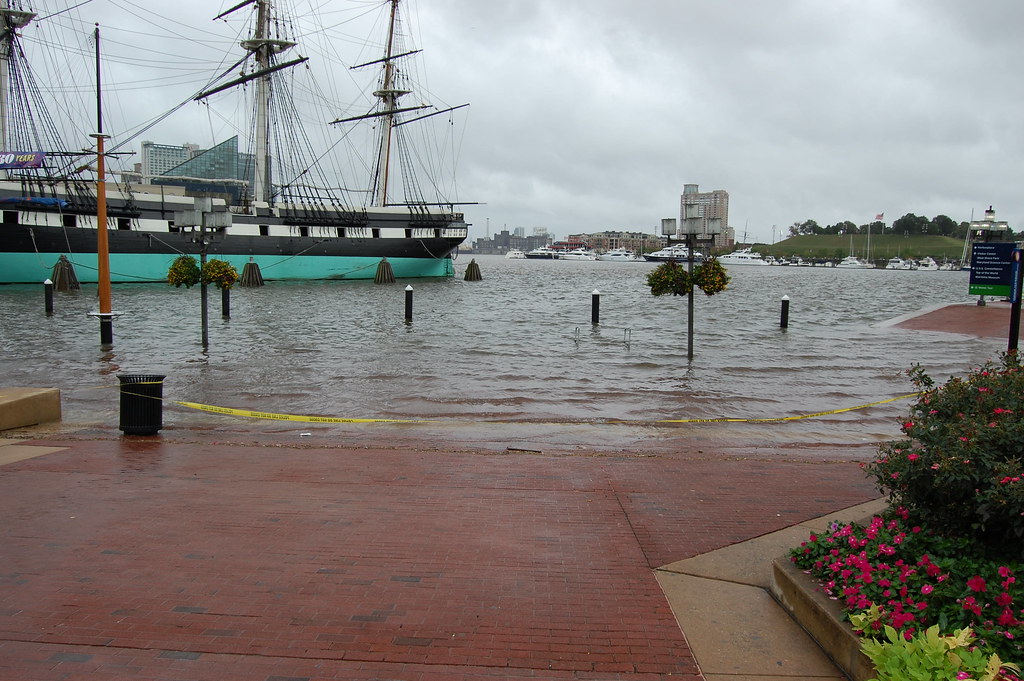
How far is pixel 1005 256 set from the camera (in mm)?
24328

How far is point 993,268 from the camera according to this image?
24906mm

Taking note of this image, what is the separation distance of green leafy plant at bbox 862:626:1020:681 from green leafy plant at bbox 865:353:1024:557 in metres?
0.75

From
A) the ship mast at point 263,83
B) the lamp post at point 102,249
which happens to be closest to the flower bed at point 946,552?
the lamp post at point 102,249

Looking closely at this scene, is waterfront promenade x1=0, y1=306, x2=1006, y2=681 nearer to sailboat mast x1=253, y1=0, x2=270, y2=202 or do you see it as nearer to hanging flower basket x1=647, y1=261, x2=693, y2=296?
hanging flower basket x1=647, y1=261, x2=693, y2=296

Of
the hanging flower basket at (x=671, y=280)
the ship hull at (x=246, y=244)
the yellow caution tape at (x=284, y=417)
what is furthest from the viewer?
the ship hull at (x=246, y=244)

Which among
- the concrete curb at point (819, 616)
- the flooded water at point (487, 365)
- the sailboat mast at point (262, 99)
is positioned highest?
the sailboat mast at point (262, 99)

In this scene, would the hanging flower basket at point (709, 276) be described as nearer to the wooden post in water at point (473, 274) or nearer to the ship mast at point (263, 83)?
the ship mast at point (263, 83)

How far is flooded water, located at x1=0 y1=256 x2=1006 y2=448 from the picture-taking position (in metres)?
13.5

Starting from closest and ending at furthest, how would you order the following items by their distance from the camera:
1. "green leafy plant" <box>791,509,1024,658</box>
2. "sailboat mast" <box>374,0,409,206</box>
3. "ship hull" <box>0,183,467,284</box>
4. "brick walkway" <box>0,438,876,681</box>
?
"green leafy plant" <box>791,509,1024,658</box> → "brick walkway" <box>0,438,876,681</box> → "ship hull" <box>0,183,467,284</box> → "sailboat mast" <box>374,0,409,206</box>

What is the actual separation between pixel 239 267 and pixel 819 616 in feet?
222

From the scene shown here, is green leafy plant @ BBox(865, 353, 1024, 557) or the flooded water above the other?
green leafy plant @ BBox(865, 353, 1024, 557)

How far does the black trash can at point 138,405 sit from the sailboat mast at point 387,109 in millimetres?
71226

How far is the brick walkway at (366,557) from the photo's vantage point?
13.7 feet

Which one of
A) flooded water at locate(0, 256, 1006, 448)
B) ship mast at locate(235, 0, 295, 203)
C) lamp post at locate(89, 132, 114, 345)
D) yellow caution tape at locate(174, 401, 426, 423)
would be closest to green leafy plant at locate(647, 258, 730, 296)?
flooded water at locate(0, 256, 1006, 448)
